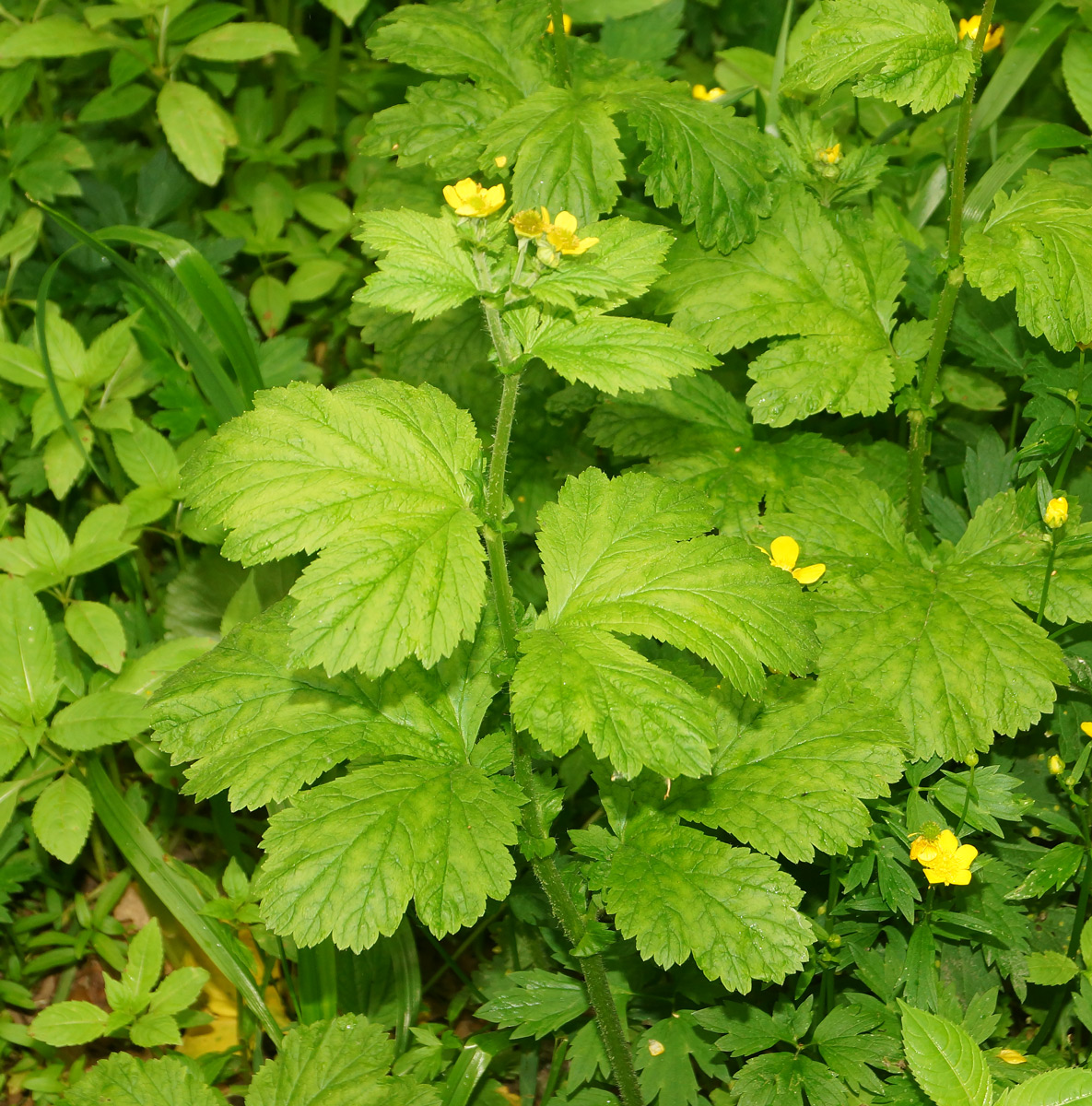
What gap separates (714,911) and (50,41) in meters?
3.00

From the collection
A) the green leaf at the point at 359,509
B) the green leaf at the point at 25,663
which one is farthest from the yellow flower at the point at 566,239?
the green leaf at the point at 25,663

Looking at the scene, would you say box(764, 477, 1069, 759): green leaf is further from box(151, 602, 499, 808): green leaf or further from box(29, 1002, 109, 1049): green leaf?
box(29, 1002, 109, 1049): green leaf

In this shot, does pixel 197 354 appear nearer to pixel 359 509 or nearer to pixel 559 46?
pixel 559 46

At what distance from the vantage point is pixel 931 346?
249 cm

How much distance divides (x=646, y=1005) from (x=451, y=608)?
4.04 feet

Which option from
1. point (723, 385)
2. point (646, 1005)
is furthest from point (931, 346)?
point (646, 1005)

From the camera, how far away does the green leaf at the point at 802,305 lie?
97.7 inches

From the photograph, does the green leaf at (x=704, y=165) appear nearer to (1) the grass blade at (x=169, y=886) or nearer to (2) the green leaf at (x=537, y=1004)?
(2) the green leaf at (x=537, y=1004)

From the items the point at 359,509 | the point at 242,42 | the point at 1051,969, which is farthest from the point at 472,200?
the point at 242,42

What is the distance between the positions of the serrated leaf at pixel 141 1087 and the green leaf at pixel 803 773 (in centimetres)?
109

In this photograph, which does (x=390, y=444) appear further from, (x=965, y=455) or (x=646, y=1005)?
(x=965, y=455)

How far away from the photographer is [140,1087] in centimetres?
211

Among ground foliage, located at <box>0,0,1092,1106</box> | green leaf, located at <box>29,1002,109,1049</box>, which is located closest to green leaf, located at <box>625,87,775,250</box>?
ground foliage, located at <box>0,0,1092,1106</box>

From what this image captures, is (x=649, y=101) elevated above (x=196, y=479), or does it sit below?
above
